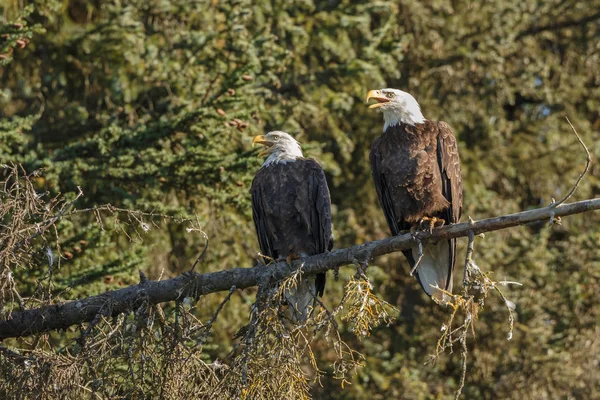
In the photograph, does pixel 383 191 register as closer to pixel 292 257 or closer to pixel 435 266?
pixel 435 266

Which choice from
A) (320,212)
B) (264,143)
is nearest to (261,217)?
(320,212)

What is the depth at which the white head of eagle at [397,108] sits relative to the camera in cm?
629

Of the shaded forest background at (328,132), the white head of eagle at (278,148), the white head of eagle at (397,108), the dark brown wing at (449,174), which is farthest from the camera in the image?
the shaded forest background at (328,132)

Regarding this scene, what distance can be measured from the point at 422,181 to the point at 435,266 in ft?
2.24

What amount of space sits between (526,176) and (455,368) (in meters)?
2.44

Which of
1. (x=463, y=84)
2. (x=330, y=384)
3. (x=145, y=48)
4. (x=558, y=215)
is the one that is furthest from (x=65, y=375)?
(x=463, y=84)

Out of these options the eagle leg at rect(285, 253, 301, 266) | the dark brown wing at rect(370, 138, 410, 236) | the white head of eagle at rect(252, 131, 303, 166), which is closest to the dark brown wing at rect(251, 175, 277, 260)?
the white head of eagle at rect(252, 131, 303, 166)

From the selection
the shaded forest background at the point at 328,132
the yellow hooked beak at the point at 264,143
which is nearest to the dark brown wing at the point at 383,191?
the yellow hooked beak at the point at 264,143

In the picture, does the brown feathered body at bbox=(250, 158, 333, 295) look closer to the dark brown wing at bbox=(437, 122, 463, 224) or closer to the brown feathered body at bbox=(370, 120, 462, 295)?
the brown feathered body at bbox=(370, 120, 462, 295)

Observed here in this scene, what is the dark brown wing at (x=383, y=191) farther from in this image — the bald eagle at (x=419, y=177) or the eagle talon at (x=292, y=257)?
the eagle talon at (x=292, y=257)

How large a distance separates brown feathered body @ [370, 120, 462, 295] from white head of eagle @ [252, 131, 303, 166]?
2.12 ft

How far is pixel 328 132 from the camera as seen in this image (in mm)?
9594

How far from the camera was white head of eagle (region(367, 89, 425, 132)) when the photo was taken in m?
6.29

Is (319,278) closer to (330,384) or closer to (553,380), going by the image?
(330,384)
